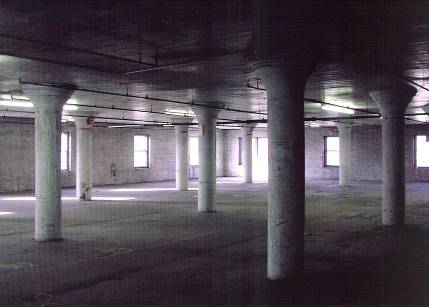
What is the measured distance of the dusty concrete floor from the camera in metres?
8.39

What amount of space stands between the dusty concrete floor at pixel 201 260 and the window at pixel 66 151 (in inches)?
445

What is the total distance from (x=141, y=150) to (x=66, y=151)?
6766 mm

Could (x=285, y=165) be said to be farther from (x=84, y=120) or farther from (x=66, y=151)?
(x=66, y=151)

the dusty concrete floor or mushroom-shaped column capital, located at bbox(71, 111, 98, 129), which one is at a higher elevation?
mushroom-shaped column capital, located at bbox(71, 111, 98, 129)

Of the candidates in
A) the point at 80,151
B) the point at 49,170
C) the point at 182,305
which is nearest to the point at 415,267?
the point at 182,305

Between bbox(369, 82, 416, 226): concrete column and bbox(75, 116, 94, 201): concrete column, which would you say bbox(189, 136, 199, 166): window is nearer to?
bbox(75, 116, 94, 201): concrete column

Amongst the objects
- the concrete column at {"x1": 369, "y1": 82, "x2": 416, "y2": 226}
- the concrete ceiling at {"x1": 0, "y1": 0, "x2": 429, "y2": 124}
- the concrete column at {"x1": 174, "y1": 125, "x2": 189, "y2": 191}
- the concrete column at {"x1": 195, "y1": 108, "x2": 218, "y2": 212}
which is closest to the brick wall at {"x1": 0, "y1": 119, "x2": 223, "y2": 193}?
the concrete column at {"x1": 174, "y1": 125, "x2": 189, "y2": 191}

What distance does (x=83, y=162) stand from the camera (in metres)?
24.3

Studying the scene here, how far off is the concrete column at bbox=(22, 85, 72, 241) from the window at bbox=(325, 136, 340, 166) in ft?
97.9

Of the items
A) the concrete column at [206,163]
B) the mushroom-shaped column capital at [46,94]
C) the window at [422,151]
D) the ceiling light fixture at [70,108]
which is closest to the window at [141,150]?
the ceiling light fixture at [70,108]

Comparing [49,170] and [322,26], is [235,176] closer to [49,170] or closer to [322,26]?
[49,170]

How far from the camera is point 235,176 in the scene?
4466 cm

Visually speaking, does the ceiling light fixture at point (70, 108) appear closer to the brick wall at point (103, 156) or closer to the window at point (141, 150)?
the brick wall at point (103, 156)

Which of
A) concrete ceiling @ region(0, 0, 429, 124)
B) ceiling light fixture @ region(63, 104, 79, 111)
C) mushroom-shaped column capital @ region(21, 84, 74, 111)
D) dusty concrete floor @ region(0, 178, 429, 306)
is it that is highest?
ceiling light fixture @ region(63, 104, 79, 111)
